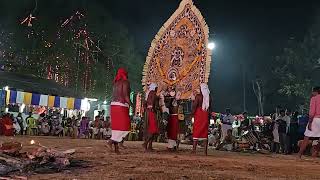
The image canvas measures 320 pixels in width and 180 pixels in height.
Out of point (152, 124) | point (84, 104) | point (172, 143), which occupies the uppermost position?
point (84, 104)

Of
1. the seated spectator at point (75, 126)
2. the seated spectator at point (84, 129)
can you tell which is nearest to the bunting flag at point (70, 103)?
the seated spectator at point (75, 126)

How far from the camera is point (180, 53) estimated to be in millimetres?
15625

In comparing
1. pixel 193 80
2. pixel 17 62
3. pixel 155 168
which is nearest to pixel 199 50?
pixel 193 80

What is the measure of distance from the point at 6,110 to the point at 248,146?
13.4 m

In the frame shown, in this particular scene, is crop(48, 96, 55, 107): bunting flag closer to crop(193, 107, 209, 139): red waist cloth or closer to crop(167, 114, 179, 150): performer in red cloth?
crop(167, 114, 179, 150): performer in red cloth

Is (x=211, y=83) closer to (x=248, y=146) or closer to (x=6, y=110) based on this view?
(x=6, y=110)

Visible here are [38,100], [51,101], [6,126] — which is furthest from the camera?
[51,101]

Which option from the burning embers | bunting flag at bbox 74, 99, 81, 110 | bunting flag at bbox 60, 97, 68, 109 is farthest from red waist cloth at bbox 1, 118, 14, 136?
the burning embers

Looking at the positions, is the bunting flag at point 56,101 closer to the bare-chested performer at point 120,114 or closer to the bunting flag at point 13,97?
the bunting flag at point 13,97

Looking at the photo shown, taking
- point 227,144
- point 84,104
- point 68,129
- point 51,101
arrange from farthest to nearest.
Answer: point 84,104, point 51,101, point 68,129, point 227,144

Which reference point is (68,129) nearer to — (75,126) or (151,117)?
(75,126)

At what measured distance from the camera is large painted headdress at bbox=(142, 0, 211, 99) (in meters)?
15.2

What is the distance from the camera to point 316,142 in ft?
43.6

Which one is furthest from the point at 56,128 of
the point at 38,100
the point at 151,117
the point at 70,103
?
the point at 151,117
